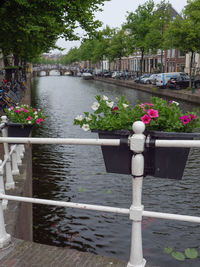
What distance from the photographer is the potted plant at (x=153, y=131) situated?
2.51 metres

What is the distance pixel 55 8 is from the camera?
40.7 feet

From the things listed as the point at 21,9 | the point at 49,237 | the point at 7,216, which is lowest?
the point at 49,237

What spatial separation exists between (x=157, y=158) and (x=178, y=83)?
26960 mm

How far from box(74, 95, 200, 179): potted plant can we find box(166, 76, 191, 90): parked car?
26176 mm

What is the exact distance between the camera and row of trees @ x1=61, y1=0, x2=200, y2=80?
2488 centimetres

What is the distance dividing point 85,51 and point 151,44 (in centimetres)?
4654

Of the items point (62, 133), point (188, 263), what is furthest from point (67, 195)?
point (62, 133)

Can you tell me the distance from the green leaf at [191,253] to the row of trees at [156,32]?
13962mm

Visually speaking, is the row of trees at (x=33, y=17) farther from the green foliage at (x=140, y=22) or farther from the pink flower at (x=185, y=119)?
the green foliage at (x=140, y=22)

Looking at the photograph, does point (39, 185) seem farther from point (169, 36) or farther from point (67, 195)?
point (169, 36)

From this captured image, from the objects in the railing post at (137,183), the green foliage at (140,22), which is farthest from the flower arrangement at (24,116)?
the green foliage at (140,22)

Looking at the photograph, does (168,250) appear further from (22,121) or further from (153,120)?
(22,121)

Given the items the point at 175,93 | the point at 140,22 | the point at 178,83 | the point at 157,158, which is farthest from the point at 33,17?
the point at 140,22

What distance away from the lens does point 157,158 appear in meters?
2.49
